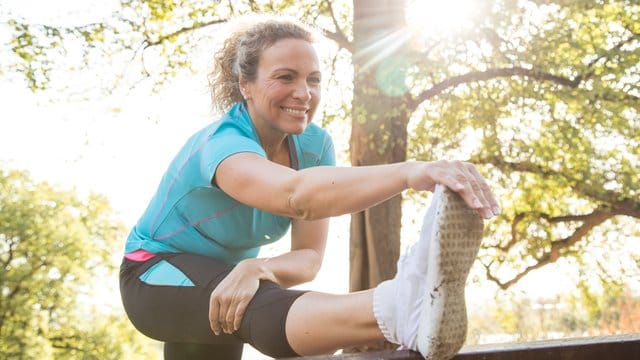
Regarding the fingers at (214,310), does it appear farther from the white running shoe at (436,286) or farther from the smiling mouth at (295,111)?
the smiling mouth at (295,111)

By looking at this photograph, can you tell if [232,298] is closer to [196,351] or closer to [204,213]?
[204,213]

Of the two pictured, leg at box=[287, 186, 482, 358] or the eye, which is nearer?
leg at box=[287, 186, 482, 358]

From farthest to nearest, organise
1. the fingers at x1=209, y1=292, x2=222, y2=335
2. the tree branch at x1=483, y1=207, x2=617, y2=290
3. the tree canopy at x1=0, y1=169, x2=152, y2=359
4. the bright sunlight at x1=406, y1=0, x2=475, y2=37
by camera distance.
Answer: the tree canopy at x1=0, y1=169, x2=152, y2=359 → the tree branch at x1=483, y1=207, x2=617, y2=290 → the bright sunlight at x1=406, y1=0, x2=475, y2=37 → the fingers at x1=209, y1=292, x2=222, y2=335

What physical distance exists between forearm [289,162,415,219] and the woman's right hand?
3cm

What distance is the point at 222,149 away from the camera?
171 cm

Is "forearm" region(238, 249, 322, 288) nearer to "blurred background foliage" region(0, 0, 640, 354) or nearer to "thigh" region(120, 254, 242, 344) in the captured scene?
"thigh" region(120, 254, 242, 344)

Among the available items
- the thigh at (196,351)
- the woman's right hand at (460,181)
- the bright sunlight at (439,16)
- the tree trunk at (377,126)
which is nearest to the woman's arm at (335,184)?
the woman's right hand at (460,181)

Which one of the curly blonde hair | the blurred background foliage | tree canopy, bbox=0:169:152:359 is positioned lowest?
tree canopy, bbox=0:169:152:359

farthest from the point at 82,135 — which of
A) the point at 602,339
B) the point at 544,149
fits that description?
the point at 602,339

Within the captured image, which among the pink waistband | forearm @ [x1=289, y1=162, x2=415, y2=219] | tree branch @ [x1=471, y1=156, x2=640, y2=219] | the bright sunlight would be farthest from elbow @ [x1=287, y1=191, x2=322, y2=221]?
tree branch @ [x1=471, y1=156, x2=640, y2=219]

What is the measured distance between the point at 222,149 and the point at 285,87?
42cm

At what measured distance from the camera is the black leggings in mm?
1662

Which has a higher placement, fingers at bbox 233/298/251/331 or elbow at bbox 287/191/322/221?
elbow at bbox 287/191/322/221

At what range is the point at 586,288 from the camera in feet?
32.2
